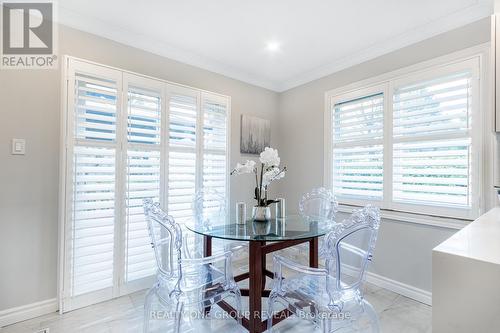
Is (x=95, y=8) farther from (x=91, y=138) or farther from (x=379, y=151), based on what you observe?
(x=379, y=151)

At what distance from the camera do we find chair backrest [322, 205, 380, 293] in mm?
1335

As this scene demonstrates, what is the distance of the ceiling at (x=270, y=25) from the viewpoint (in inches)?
77.6

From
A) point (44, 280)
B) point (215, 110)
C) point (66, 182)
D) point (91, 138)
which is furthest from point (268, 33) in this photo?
point (44, 280)

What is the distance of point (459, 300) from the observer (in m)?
0.67

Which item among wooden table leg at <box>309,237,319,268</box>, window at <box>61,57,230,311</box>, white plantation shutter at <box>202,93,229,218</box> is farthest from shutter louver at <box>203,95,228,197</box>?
wooden table leg at <box>309,237,319,268</box>

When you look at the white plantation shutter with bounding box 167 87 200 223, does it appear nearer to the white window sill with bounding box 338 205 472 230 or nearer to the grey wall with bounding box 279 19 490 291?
the grey wall with bounding box 279 19 490 291

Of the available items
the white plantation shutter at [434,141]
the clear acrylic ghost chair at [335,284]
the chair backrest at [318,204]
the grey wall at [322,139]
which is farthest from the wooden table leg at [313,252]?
the white plantation shutter at [434,141]

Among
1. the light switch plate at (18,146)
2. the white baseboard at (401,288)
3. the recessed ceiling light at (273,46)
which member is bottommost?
the white baseboard at (401,288)

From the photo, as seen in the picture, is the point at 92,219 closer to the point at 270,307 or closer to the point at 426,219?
the point at 270,307

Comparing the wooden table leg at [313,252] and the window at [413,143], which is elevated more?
the window at [413,143]

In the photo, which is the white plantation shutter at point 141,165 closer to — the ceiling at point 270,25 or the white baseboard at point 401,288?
the ceiling at point 270,25

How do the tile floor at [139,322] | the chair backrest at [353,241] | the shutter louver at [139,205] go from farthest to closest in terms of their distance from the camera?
1. the shutter louver at [139,205]
2. the tile floor at [139,322]
3. the chair backrest at [353,241]

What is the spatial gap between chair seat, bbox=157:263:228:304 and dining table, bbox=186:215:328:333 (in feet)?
0.74

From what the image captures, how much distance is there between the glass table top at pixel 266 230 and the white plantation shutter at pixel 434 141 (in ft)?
3.33
